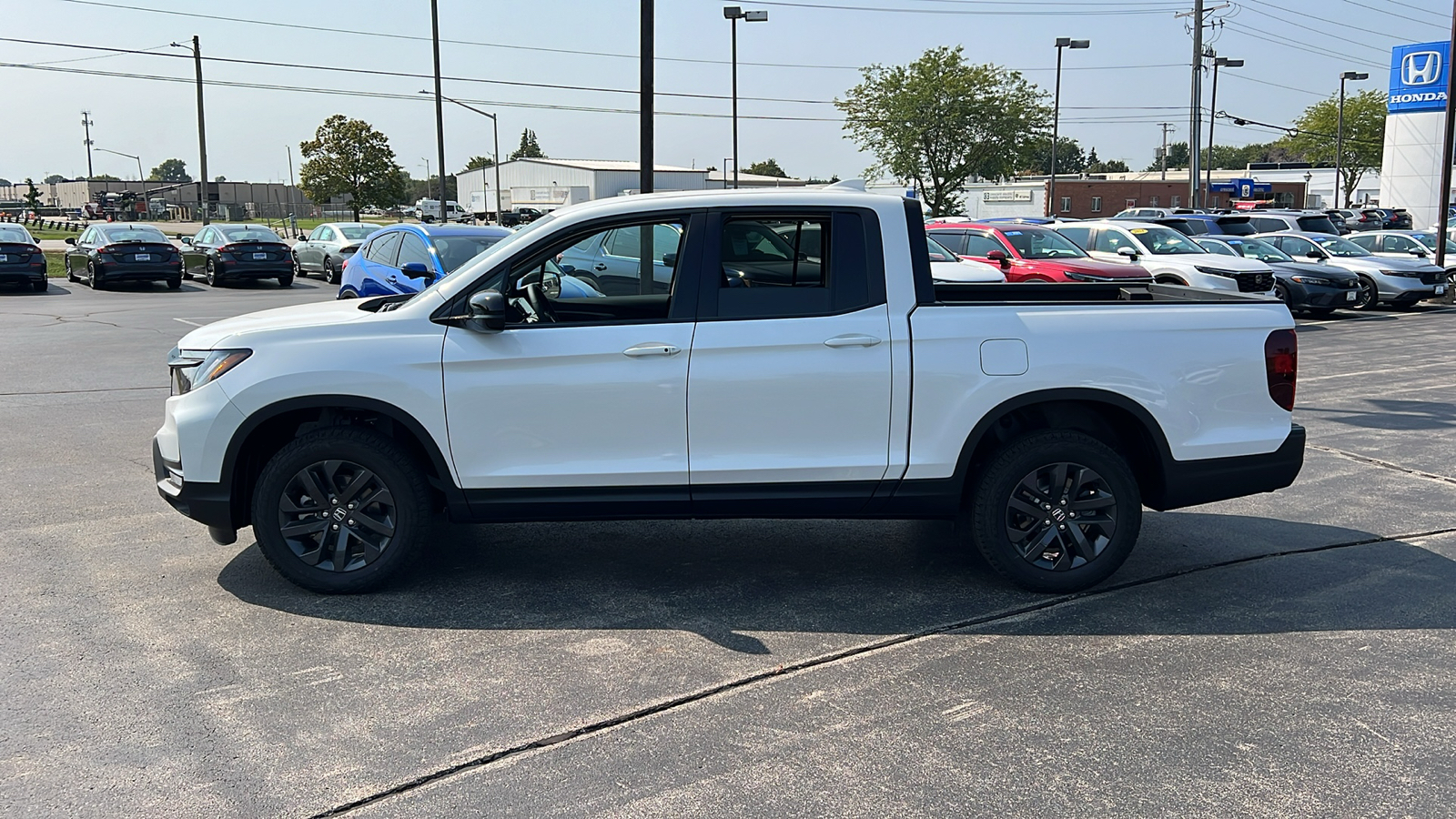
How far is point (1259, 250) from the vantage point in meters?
21.8

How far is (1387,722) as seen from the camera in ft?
13.4

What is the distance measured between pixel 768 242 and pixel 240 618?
9.62 ft

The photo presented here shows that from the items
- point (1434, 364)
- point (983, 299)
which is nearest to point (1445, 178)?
point (1434, 364)

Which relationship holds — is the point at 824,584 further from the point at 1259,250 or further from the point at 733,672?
the point at 1259,250

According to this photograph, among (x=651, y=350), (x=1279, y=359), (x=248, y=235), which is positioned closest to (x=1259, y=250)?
(x=1279, y=359)

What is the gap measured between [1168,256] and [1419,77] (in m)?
33.5

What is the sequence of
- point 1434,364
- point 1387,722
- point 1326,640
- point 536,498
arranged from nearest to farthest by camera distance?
point 1387,722 < point 1326,640 < point 536,498 < point 1434,364

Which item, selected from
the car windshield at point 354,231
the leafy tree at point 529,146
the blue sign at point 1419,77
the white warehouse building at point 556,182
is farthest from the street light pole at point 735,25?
the leafy tree at point 529,146

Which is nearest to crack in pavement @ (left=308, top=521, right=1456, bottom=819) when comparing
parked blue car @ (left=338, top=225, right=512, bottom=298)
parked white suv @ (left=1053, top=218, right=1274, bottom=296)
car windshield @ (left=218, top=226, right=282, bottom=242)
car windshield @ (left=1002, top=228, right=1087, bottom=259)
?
parked blue car @ (left=338, top=225, right=512, bottom=298)

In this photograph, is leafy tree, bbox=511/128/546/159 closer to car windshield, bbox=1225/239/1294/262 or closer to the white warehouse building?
the white warehouse building

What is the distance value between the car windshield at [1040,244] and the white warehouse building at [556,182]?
6957cm

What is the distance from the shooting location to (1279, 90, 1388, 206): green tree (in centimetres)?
7569

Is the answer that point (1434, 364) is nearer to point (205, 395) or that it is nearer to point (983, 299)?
point (983, 299)

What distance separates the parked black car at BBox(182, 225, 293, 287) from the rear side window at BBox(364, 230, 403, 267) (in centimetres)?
1568
